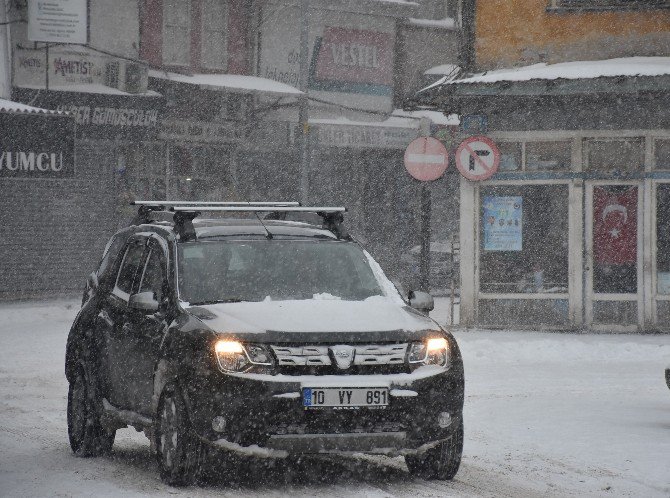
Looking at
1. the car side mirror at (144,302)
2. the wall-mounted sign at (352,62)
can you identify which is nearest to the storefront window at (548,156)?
the car side mirror at (144,302)

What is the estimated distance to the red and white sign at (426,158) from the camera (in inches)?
824

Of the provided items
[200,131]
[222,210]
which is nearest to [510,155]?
[222,210]

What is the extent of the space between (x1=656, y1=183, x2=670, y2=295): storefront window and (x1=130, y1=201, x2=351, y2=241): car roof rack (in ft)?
39.5

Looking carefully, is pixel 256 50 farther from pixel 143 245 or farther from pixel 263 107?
pixel 143 245

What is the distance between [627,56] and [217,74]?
52.3 feet

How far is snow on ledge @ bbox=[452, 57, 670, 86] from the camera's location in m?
20.2

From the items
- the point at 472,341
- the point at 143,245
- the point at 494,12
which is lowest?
the point at 472,341

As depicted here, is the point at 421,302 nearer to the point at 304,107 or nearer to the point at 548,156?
the point at 548,156

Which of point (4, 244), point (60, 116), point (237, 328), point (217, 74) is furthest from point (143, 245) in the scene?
point (217, 74)

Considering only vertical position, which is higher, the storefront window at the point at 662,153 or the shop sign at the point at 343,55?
the shop sign at the point at 343,55

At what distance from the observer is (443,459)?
8.68 meters

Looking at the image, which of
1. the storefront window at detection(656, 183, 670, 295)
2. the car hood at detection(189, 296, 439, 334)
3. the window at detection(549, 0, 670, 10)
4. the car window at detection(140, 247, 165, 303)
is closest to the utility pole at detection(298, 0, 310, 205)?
the window at detection(549, 0, 670, 10)

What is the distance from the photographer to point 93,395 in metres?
10.1

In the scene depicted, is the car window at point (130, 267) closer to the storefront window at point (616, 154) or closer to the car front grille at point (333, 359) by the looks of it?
the car front grille at point (333, 359)
